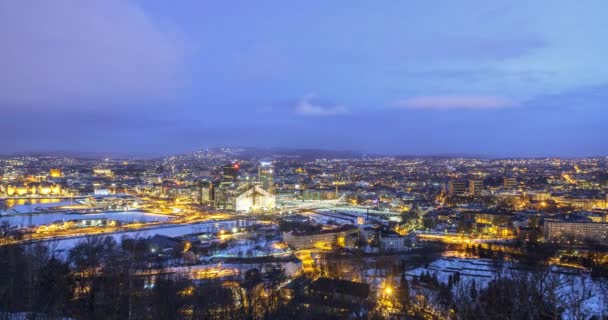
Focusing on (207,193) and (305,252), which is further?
(207,193)

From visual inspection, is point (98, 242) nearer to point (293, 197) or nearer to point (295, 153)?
point (293, 197)

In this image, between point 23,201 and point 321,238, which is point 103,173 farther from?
point 321,238

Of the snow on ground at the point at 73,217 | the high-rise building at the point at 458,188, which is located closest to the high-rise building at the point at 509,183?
the high-rise building at the point at 458,188

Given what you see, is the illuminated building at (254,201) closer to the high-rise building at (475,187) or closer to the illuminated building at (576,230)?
the illuminated building at (576,230)

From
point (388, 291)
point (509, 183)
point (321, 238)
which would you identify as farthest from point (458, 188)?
point (388, 291)

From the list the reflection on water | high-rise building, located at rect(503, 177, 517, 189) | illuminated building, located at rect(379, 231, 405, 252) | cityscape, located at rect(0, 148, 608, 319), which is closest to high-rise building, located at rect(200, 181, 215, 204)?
cityscape, located at rect(0, 148, 608, 319)

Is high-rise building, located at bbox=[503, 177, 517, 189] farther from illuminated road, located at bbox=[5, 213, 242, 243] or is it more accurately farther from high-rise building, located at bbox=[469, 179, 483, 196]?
Result: illuminated road, located at bbox=[5, 213, 242, 243]
